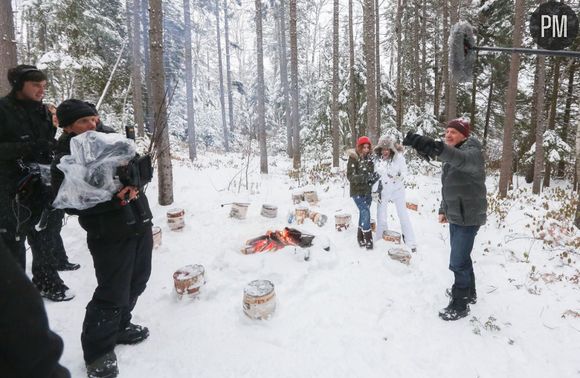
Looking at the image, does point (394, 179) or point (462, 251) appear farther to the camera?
point (394, 179)

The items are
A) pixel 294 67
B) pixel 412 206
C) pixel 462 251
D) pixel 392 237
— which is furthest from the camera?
pixel 294 67

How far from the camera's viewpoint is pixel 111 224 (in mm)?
2891

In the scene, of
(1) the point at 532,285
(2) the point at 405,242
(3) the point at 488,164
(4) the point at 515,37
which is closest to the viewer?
(1) the point at 532,285

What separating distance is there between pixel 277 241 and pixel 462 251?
9.16 feet

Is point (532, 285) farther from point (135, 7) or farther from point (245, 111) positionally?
point (245, 111)

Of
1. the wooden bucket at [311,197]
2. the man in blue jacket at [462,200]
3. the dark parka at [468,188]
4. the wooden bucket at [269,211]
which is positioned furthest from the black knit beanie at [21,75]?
the wooden bucket at [311,197]

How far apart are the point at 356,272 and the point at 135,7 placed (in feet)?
65.0

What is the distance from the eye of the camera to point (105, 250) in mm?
2947

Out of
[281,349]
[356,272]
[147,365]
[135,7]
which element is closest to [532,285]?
[356,272]

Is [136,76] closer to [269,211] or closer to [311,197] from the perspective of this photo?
[311,197]

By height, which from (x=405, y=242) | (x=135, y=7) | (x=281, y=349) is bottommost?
(x=281, y=349)

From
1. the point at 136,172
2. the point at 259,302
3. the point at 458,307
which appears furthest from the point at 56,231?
the point at 458,307

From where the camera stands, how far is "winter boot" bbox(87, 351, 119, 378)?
301 centimetres

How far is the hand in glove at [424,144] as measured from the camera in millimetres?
3389
